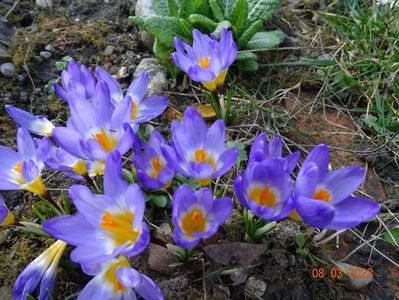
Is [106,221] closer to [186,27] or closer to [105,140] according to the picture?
[105,140]

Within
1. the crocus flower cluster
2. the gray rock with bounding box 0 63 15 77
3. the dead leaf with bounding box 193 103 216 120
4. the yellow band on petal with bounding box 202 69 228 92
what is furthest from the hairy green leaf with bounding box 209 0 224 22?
the crocus flower cluster

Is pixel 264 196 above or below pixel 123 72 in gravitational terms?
above

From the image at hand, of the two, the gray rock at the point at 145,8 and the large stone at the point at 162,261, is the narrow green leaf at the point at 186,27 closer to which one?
the gray rock at the point at 145,8

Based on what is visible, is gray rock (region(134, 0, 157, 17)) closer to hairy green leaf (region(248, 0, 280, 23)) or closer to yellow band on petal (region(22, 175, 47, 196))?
hairy green leaf (region(248, 0, 280, 23))

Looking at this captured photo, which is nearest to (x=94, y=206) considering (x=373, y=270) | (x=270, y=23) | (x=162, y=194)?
(x=162, y=194)

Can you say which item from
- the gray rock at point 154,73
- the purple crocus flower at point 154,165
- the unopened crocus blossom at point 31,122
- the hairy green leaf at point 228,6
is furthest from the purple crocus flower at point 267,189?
the hairy green leaf at point 228,6

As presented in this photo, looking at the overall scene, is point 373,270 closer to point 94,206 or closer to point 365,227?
point 365,227

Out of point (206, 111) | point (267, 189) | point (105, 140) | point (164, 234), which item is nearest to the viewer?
point (267, 189)

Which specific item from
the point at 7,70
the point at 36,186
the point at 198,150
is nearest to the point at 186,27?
the point at 7,70
